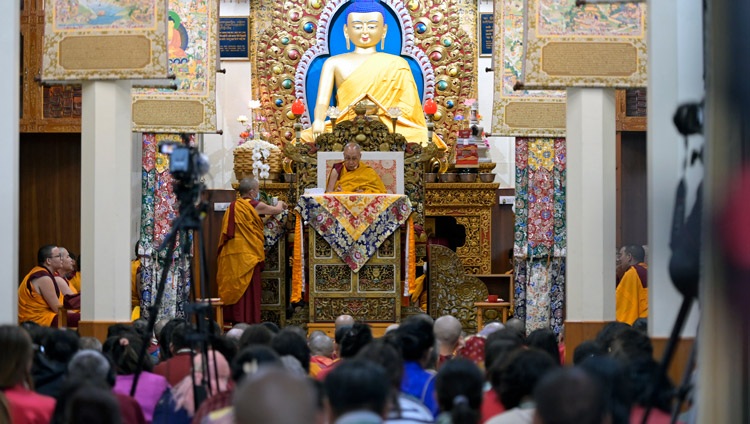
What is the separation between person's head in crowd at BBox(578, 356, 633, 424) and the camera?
5.20 metres

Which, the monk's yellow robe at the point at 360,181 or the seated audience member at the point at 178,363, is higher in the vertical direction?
the monk's yellow robe at the point at 360,181

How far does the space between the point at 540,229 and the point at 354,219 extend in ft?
7.19

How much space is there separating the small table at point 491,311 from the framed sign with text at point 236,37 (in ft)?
24.1

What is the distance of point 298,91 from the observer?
1961 centimetres

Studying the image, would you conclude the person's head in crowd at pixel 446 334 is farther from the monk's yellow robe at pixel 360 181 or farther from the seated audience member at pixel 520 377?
the monk's yellow robe at pixel 360 181

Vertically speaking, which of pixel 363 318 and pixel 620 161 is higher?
pixel 620 161

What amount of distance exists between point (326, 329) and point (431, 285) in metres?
1.74

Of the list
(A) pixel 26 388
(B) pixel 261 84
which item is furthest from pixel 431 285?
(A) pixel 26 388

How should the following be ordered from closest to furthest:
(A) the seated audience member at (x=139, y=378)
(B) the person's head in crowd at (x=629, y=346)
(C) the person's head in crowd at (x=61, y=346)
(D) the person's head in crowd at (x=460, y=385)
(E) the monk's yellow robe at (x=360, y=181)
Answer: (D) the person's head in crowd at (x=460, y=385) < (B) the person's head in crowd at (x=629, y=346) < (A) the seated audience member at (x=139, y=378) < (C) the person's head in crowd at (x=61, y=346) < (E) the monk's yellow robe at (x=360, y=181)

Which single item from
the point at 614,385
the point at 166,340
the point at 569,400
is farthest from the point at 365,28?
the point at 569,400

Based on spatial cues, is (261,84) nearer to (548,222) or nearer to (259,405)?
(548,222)

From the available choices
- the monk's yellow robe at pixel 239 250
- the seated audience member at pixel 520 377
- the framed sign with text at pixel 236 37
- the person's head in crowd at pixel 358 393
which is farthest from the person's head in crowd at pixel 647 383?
the framed sign with text at pixel 236 37

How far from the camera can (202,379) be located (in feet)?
19.8

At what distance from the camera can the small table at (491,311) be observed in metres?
13.8
